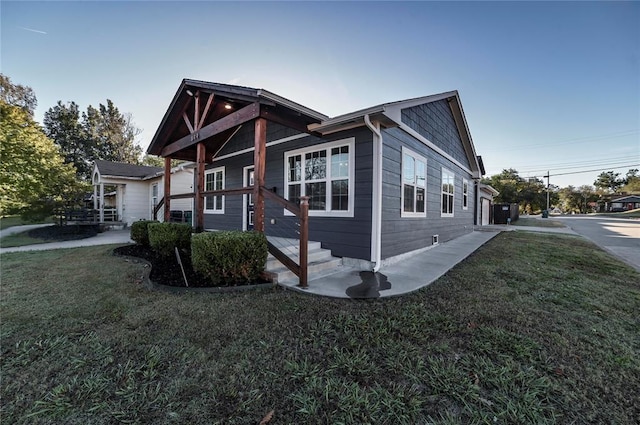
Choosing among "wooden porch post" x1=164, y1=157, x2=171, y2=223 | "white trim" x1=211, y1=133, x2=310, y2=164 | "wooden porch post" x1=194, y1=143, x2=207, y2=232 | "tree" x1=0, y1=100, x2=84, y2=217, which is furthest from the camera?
"tree" x1=0, y1=100, x2=84, y2=217

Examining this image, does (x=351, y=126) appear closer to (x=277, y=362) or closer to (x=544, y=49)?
(x=277, y=362)

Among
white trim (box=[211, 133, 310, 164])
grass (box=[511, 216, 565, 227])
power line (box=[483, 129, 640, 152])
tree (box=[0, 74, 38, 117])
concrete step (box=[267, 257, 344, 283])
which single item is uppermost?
power line (box=[483, 129, 640, 152])

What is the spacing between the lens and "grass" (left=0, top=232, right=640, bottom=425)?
5.45 ft

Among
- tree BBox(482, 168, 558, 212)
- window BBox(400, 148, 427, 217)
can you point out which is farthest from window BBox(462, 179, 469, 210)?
tree BBox(482, 168, 558, 212)

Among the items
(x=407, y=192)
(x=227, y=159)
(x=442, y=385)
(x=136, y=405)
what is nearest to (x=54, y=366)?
Result: (x=136, y=405)

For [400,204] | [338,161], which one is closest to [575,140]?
[400,204]

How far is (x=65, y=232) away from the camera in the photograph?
1103 cm

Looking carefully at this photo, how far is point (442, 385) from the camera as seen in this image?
189 cm

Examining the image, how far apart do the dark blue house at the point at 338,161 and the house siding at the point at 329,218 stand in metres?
0.02

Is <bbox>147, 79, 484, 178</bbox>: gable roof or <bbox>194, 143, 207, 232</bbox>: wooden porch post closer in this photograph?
<bbox>147, 79, 484, 178</bbox>: gable roof

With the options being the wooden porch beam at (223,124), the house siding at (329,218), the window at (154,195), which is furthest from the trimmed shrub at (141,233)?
the window at (154,195)

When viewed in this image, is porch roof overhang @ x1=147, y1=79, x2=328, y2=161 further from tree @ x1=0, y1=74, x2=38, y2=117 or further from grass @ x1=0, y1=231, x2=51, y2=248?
tree @ x1=0, y1=74, x2=38, y2=117

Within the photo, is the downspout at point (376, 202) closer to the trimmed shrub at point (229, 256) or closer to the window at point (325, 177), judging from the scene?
the window at point (325, 177)

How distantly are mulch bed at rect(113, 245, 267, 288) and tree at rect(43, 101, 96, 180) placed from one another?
2763cm
